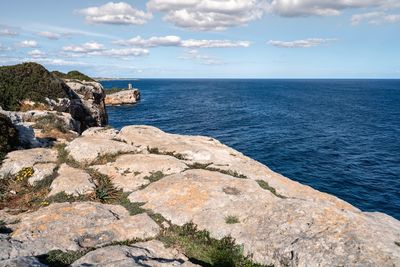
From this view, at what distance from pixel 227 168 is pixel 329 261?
11009 mm

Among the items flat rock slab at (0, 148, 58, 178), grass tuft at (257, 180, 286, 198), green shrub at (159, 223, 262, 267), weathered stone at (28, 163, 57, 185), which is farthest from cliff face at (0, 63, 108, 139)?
green shrub at (159, 223, 262, 267)

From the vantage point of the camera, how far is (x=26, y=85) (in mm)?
40281

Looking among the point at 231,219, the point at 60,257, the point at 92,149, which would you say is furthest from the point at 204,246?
the point at 92,149

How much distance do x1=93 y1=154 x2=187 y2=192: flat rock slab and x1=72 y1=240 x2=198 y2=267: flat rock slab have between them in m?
6.58

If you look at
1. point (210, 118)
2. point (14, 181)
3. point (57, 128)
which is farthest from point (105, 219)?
point (210, 118)

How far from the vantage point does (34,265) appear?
379 inches

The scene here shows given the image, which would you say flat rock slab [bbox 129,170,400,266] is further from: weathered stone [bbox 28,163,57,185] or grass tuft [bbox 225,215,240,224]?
weathered stone [bbox 28,163,57,185]

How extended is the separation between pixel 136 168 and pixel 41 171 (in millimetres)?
5744

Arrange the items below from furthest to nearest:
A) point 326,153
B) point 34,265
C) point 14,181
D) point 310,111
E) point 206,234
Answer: point 310,111
point 326,153
point 14,181
point 206,234
point 34,265

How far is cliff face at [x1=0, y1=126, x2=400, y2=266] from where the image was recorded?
1245 cm

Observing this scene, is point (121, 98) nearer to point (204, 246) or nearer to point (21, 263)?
point (204, 246)

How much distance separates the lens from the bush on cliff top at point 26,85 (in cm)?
3762

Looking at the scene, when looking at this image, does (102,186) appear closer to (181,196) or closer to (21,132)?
(181,196)

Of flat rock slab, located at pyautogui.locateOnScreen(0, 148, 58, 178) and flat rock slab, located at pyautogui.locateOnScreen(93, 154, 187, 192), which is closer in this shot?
flat rock slab, located at pyautogui.locateOnScreen(93, 154, 187, 192)
